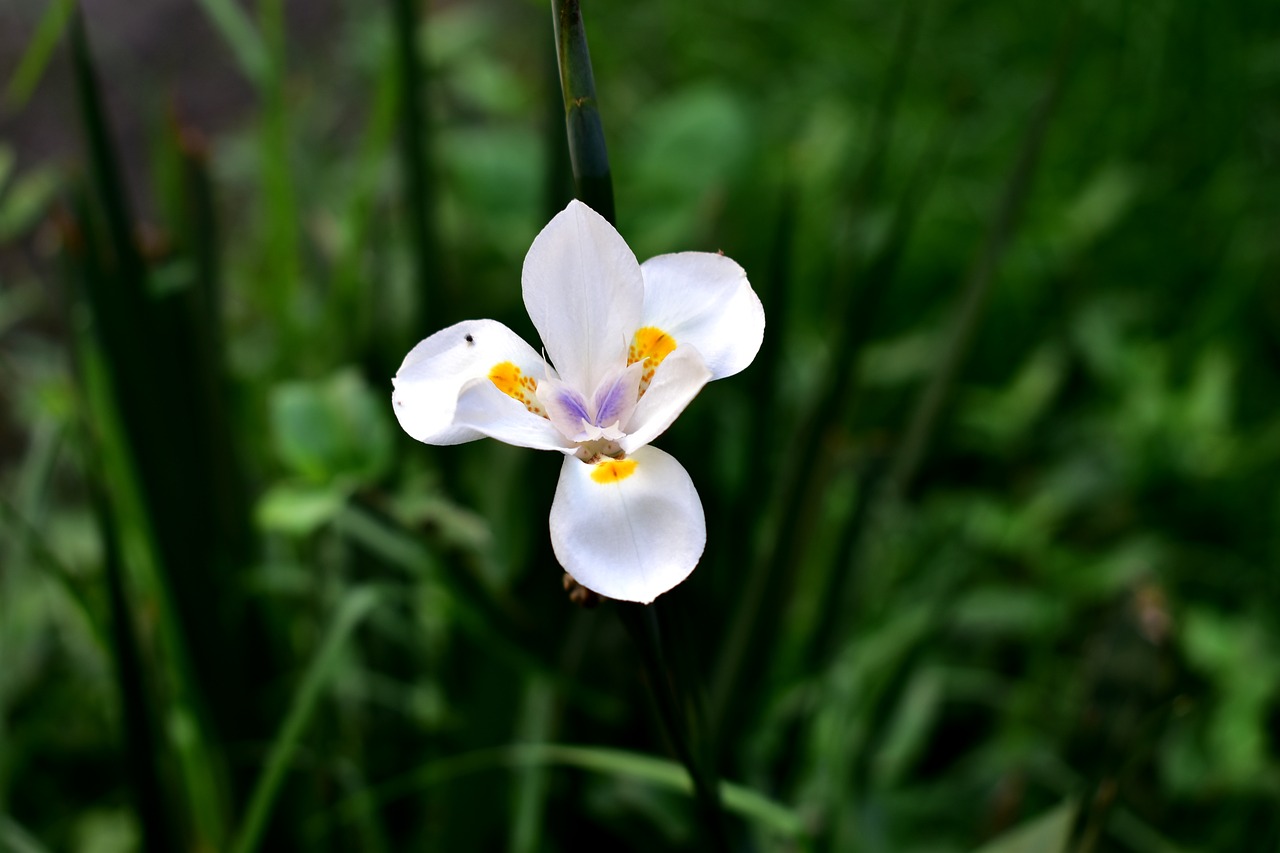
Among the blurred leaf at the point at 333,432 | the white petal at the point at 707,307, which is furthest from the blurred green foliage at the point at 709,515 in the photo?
the white petal at the point at 707,307

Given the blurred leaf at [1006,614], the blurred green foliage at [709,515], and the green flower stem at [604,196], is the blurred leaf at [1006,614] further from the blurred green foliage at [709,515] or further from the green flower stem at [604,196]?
the green flower stem at [604,196]

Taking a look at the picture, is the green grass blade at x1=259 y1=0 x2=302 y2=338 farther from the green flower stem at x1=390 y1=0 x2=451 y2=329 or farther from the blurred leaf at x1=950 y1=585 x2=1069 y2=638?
the blurred leaf at x1=950 y1=585 x2=1069 y2=638

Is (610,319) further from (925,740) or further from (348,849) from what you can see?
(925,740)

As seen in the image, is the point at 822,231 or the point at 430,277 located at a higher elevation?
the point at 822,231

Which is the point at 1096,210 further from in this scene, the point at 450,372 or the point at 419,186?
the point at 450,372

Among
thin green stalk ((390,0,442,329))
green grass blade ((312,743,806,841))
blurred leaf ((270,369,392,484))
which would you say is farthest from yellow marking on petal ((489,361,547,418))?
thin green stalk ((390,0,442,329))

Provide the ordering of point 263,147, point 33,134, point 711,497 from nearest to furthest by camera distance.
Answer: point 711,497
point 263,147
point 33,134

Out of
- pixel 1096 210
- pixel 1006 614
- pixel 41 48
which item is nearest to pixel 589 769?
pixel 1006 614

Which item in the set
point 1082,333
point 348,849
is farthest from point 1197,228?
point 348,849
